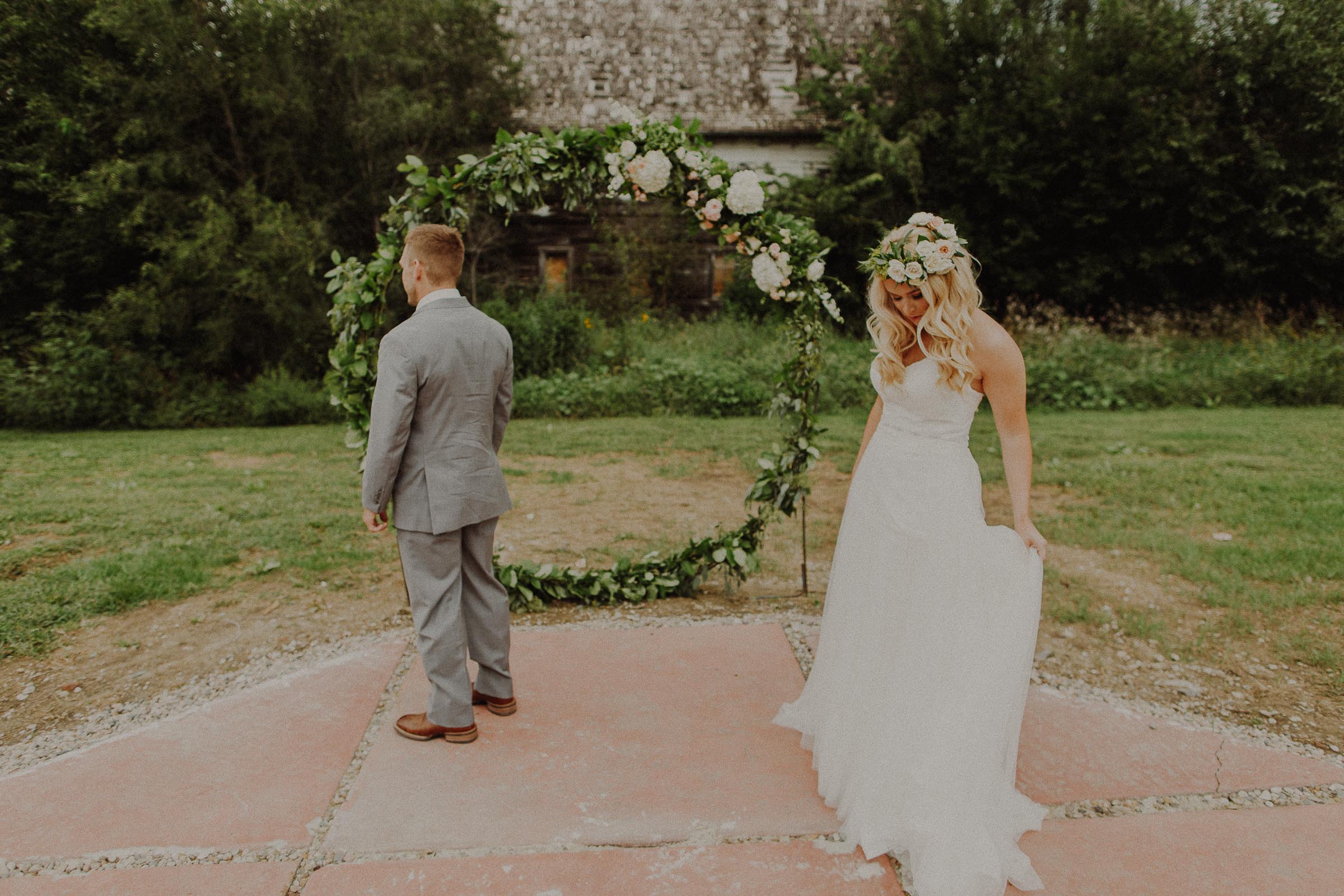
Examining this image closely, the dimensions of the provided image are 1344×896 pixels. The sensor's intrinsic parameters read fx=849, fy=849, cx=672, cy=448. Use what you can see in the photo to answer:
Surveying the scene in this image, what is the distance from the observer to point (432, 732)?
11.6 ft

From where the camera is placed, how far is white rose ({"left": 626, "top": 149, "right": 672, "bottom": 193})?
4.50 metres

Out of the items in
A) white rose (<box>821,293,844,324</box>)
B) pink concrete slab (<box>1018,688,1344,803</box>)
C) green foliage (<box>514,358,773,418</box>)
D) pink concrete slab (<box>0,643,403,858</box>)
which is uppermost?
white rose (<box>821,293,844,324</box>)

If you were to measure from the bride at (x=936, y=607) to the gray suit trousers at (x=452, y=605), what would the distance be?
4.83 feet

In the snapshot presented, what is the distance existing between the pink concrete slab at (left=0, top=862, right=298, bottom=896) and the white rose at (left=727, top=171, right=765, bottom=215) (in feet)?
11.7

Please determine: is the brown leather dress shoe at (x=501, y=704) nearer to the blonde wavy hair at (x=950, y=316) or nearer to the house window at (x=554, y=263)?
the blonde wavy hair at (x=950, y=316)

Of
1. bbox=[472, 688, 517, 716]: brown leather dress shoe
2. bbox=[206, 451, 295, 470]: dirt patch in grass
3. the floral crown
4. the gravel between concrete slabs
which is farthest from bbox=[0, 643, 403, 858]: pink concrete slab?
bbox=[206, 451, 295, 470]: dirt patch in grass

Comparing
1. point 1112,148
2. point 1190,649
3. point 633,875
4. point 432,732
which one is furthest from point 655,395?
point 1112,148

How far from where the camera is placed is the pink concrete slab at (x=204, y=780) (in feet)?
9.60

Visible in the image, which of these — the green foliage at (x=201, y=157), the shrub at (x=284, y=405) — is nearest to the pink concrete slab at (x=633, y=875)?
the shrub at (x=284, y=405)

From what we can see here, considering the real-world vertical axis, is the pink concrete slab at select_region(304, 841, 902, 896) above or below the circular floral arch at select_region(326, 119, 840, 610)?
below

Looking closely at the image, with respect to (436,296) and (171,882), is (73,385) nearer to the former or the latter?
(436,296)

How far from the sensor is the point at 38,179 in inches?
466

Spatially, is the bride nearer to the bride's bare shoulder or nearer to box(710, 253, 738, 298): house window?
the bride's bare shoulder

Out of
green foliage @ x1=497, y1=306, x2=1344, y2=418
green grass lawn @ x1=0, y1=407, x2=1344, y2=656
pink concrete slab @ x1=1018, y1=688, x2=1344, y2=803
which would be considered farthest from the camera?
green foliage @ x1=497, y1=306, x2=1344, y2=418
